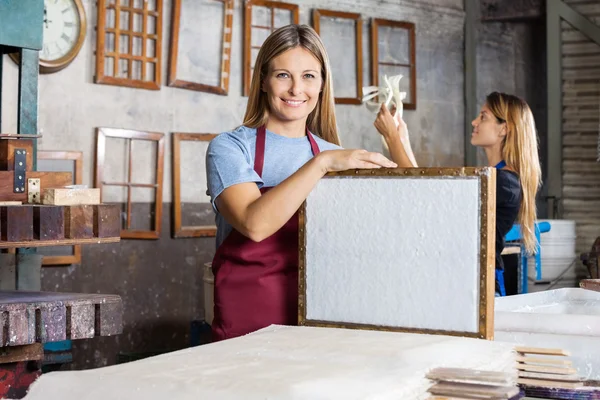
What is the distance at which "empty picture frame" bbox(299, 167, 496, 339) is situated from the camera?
2098 millimetres

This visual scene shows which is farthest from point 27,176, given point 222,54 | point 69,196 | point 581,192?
point 581,192

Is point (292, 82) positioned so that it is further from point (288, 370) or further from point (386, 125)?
Answer: point (288, 370)

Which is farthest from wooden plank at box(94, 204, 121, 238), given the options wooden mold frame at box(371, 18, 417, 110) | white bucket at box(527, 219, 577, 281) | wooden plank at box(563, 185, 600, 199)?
wooden plank at box(563, 185, 600, 199)

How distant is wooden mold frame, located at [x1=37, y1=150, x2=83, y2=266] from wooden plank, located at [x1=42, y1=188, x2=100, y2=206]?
8.76ft

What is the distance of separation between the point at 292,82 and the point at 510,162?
233 centimetres

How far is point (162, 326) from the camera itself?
23.0 feet

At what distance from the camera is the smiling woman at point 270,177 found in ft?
7.57

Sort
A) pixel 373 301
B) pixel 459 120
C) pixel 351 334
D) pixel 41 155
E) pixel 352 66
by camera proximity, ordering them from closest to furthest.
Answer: pixel 351 334, pixel 373 301, pixel 41 155, pixel 352 66, pixel 459 120

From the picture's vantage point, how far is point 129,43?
6699 millimetres

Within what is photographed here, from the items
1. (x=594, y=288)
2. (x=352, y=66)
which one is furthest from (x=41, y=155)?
(x=594, y=288)

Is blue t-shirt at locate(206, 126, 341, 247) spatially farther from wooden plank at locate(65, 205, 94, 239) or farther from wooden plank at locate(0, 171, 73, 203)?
wooden plank at locate(0, 171, 73, 203)

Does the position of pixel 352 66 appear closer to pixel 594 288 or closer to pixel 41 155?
pixel 41 155

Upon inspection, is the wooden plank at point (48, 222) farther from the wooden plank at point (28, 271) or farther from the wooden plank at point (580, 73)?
the wooden plank at point (580, 73)

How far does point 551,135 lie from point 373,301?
7.53 meters
